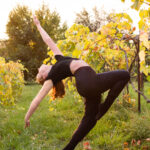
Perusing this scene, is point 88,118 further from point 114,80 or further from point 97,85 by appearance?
point 114,80

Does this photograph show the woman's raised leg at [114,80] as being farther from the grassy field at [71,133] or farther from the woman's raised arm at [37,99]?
the grassy field at [71,133]

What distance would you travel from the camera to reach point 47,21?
14961 mm

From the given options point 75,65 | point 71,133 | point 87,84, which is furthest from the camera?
point 71,133

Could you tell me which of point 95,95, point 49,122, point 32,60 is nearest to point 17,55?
point 32,60

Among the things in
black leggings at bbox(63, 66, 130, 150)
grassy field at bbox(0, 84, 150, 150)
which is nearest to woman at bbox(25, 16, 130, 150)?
black leggings at bbox(63, 66, 130, 150)

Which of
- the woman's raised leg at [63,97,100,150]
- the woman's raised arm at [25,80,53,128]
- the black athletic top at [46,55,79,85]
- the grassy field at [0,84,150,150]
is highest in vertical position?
the black athletic top at [46,55,79,85]

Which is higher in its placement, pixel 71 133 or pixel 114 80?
pixel 114 80

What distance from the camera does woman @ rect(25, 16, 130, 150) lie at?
7.03 ft

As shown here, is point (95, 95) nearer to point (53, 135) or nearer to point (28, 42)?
point (53, 135)

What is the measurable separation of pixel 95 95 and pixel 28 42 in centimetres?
1311

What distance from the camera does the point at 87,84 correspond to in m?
2.13

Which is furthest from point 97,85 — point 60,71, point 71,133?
point 71,133

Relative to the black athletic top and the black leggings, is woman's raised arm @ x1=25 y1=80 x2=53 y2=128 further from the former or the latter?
the black leggings

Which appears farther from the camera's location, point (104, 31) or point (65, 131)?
point (65, 131)
